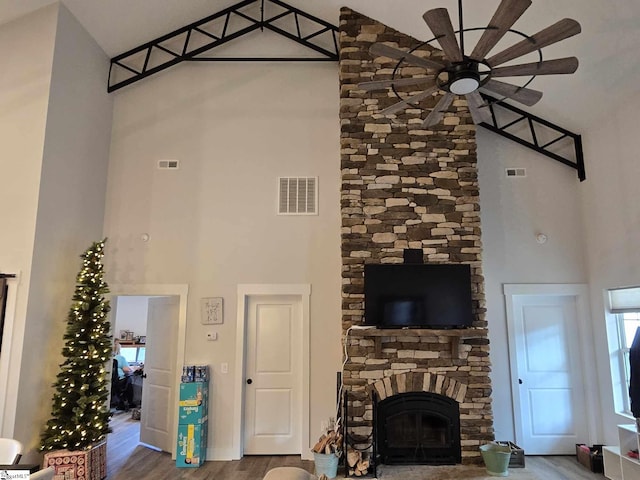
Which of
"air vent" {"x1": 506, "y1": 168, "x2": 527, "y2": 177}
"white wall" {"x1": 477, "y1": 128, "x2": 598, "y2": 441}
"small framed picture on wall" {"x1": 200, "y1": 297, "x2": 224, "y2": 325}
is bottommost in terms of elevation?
"small framed picture on wall" {"x1": 200, "y1": 297, "x2": 224, "y2": 325}

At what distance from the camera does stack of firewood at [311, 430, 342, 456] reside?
4566 millimetres

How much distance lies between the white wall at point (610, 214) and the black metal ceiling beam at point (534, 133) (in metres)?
0.16

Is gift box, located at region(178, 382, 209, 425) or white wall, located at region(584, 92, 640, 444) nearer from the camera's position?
white wall, located at region(584, 92, 640, 444)

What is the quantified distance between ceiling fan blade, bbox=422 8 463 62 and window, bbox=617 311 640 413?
3968mm

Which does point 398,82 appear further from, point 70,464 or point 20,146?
point 70,464

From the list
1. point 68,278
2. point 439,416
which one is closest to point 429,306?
point 439,416

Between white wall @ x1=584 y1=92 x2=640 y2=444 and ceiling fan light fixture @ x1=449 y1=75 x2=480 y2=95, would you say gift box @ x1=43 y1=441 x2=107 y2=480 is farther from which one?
white wall @ x1=584 y1=92 x2=640 y2=444

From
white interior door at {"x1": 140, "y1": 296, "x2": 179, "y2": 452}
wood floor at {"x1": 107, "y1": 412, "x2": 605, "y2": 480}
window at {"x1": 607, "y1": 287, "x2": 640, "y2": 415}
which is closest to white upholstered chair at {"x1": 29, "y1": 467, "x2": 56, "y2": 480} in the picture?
wood floor at {"x1": 107, "y1": 412, "x2": 605, "y2": 480}

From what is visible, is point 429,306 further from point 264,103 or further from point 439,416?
point 264,103

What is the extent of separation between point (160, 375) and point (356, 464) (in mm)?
3000

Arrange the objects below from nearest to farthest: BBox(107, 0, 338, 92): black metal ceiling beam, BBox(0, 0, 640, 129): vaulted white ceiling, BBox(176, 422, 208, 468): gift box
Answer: BBox(0, 0, 640, 129): vaulted white ceiling
BBox(176, 422, 208, 468): gift box
BBox(107, 0, 338, 92): black metal ceiling beam

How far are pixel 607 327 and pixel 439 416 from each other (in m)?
2.30

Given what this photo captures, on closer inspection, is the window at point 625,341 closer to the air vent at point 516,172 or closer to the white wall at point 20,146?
the air vent at point 516,172

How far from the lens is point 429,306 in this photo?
4.86 metres
